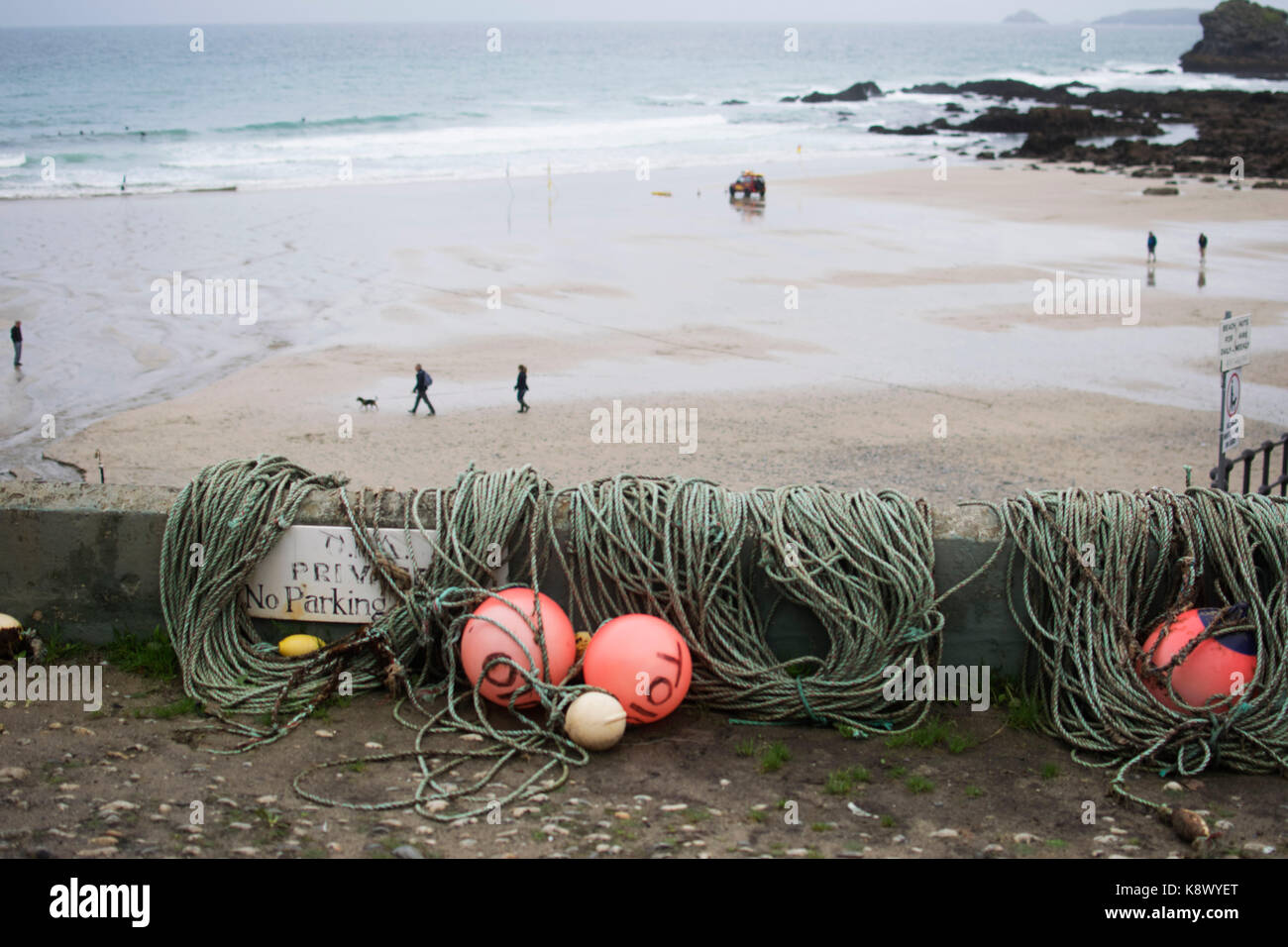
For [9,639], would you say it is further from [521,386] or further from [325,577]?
[521,386]

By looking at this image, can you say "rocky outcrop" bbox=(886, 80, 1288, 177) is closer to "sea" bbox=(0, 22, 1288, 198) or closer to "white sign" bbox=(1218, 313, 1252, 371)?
"sea" bbox=(0, 22, 1288, 198)

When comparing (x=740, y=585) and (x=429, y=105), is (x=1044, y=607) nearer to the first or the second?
(x=740, y=585)

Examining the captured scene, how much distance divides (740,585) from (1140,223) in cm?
3372

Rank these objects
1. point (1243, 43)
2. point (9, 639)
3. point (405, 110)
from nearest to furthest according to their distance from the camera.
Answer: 1. point (9, 639)
2. point (405, 110)
3. point (1243, 43)

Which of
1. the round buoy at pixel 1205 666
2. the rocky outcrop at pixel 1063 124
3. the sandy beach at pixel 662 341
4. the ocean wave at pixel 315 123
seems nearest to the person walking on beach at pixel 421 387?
the sandy beach at pixel 662 341

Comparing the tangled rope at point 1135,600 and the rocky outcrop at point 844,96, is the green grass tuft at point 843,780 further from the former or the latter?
the rocky outcrop at point 844,96

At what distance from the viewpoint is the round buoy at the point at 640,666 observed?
5.28m

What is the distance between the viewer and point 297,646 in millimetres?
5953

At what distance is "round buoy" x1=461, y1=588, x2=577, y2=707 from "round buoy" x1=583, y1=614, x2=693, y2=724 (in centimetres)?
15

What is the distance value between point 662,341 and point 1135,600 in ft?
57.1

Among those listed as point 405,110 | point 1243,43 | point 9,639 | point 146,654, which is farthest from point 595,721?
point 1243,43

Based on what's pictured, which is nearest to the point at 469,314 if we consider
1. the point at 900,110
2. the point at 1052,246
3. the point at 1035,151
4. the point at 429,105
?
the point at 1052,246
